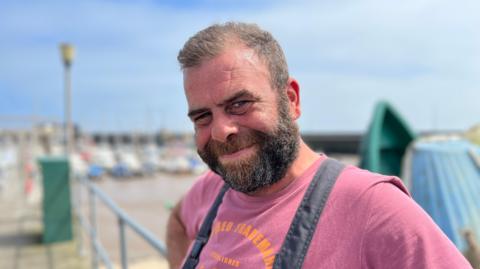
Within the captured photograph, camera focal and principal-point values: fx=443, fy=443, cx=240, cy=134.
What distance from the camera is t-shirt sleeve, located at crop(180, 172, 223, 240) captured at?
5.85 ft

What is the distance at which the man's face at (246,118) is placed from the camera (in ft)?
4.24

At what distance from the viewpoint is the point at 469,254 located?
2.95 metres

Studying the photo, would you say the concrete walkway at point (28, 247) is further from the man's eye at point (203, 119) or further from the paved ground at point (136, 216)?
the man's eye at point (203, 119)

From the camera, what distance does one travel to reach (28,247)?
20.7 feet

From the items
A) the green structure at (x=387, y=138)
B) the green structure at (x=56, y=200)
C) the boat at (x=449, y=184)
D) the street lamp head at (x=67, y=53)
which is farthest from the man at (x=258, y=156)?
the street lamp head at (x=67, y=53)

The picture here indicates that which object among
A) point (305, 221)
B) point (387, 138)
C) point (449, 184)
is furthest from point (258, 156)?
point (387, 138)

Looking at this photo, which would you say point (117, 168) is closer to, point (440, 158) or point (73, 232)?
point (73, 232)

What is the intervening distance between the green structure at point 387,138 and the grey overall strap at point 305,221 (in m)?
6.03

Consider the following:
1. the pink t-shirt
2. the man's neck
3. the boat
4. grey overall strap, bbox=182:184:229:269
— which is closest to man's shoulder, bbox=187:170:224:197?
grey overall strap, bbox=182:184:229:269

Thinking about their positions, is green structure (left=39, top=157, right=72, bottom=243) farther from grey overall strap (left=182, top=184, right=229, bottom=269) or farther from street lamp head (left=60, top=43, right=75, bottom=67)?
grey overall strap (left=182, top=184, right=229, bottom=269)

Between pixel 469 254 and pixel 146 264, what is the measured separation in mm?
5244

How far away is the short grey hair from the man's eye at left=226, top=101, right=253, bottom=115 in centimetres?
10

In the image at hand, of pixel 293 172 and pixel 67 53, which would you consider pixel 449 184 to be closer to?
pixel 293 172

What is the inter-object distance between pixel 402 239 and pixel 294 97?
58 cm
